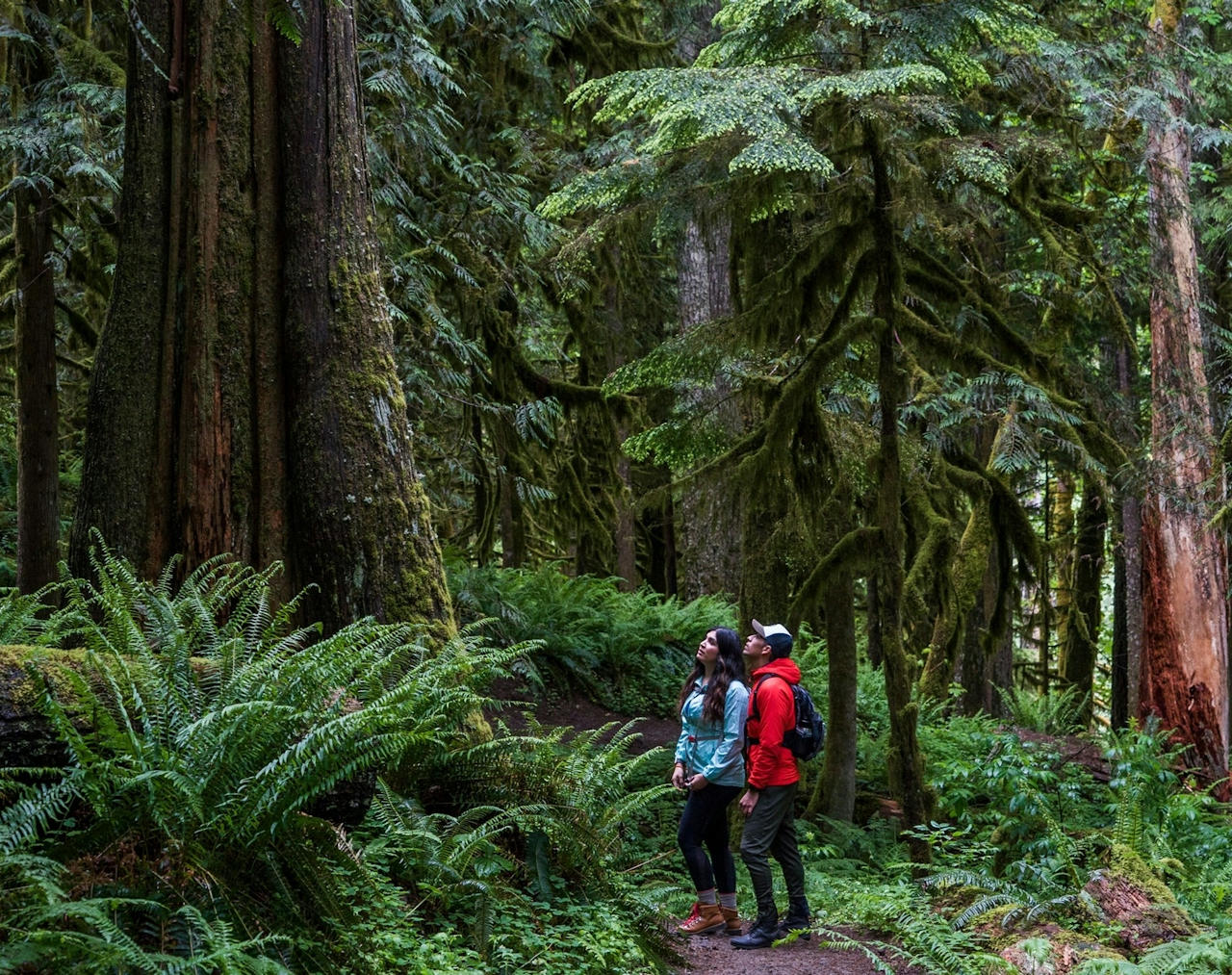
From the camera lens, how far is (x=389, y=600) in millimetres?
5684

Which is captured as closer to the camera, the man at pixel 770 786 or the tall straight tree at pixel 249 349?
the tall straight tree at pixel 249 349

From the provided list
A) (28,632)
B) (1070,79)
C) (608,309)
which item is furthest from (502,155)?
(28,632)

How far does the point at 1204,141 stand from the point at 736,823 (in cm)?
1116

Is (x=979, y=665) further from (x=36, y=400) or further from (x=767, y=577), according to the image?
(x=36, y=400)

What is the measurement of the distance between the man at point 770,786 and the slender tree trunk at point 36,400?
6.80 m

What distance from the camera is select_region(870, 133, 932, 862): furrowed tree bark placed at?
24.7 ft

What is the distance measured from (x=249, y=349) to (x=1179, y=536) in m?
11.2

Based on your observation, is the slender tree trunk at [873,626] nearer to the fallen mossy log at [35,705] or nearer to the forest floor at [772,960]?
the forest floor at [772,960]

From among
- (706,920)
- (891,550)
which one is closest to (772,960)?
(706,920)

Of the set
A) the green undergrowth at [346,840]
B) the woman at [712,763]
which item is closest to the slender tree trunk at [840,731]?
the green undergrowth at [346,840]

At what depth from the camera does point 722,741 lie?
604 centimetres

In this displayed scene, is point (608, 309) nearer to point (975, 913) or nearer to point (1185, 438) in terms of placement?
point (1185, 438)

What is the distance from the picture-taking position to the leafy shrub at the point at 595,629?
1139cm

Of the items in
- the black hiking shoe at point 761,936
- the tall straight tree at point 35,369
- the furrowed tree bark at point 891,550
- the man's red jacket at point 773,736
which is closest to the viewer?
the black hiking shoe at point 761,936
